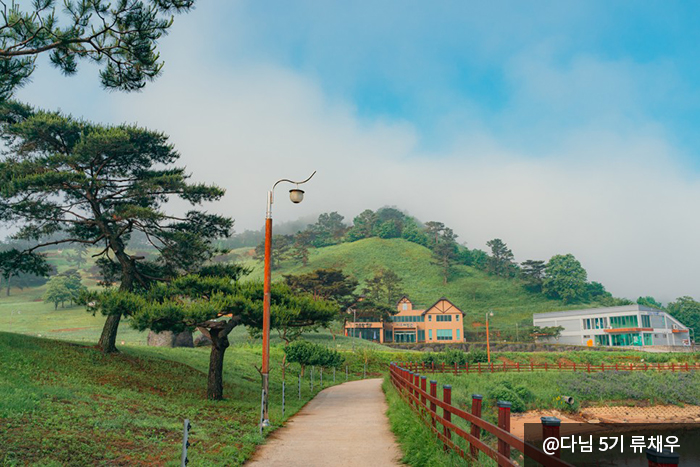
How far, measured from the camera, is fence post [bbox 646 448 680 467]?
294 cm

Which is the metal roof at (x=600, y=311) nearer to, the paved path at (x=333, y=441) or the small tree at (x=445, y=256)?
the small tree at (x=445, y=256)

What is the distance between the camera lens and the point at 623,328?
78250mm

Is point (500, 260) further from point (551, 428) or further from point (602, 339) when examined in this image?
point (551, 428)

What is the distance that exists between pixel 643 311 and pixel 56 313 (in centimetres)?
10591

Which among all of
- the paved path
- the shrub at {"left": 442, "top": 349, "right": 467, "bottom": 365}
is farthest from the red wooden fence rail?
the shrub at {"left": 442, "top": 349, "right": 467, "bottom": 365}

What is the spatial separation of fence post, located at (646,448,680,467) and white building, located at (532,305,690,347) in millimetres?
84889

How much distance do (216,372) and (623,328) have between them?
7787 cm

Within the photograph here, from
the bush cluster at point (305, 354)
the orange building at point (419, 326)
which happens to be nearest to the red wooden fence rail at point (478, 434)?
the bush cluster at point (305, 354)

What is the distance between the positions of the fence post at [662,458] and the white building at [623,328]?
84.9m

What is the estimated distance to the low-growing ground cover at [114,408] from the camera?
29.9ft

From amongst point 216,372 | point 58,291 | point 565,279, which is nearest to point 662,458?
point 216,372

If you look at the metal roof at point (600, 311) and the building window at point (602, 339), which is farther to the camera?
the building window at point (602, 339)

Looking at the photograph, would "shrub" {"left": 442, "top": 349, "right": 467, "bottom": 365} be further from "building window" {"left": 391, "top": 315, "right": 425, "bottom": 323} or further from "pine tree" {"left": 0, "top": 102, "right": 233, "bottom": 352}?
"building window" {"left": 391, "top": 315, "right": 425, "bottom": 323}

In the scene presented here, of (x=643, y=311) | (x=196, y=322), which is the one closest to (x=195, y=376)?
(x=196, y=322)
